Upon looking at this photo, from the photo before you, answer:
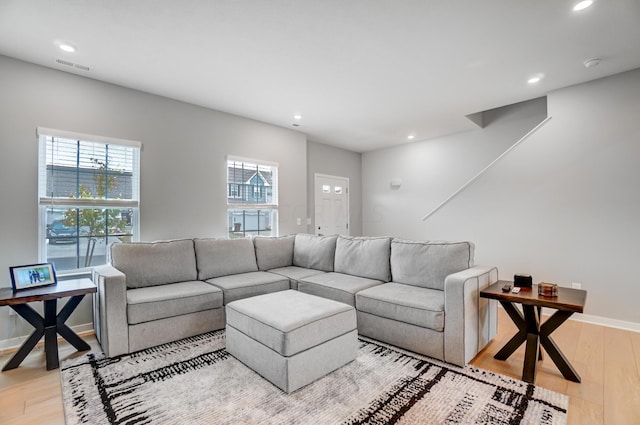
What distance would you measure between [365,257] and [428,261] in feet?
2.42

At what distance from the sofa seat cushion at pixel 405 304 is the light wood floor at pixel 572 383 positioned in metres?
0.51

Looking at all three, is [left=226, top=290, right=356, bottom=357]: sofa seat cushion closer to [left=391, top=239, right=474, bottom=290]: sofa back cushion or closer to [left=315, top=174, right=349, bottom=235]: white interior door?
[left=391, top=239, right=474, bottom=290]: sofa back cushion

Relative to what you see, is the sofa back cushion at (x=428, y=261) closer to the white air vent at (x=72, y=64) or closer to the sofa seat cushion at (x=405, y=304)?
the sofa seat cushion at (x=405, y=304)

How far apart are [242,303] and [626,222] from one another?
3.90 metres

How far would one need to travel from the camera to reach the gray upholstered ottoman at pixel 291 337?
1970 mm

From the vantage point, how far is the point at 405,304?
251cm

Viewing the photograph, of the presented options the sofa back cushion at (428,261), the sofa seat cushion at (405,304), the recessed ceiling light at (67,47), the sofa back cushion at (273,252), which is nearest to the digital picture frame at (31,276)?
the recessed ceiling light at (67,47)

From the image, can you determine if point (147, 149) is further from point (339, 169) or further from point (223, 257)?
point (339, 169)

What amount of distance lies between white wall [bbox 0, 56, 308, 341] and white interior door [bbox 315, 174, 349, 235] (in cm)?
79

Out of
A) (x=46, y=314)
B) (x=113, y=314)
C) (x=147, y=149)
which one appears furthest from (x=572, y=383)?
(x=147, y=149)

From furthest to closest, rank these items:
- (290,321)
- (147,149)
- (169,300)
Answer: (147,149)
(169,300)
(290,321)

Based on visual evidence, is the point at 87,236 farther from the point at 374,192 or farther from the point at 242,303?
the point at 374,192

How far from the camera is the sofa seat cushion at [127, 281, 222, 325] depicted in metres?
2.56

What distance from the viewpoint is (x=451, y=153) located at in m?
5.50
